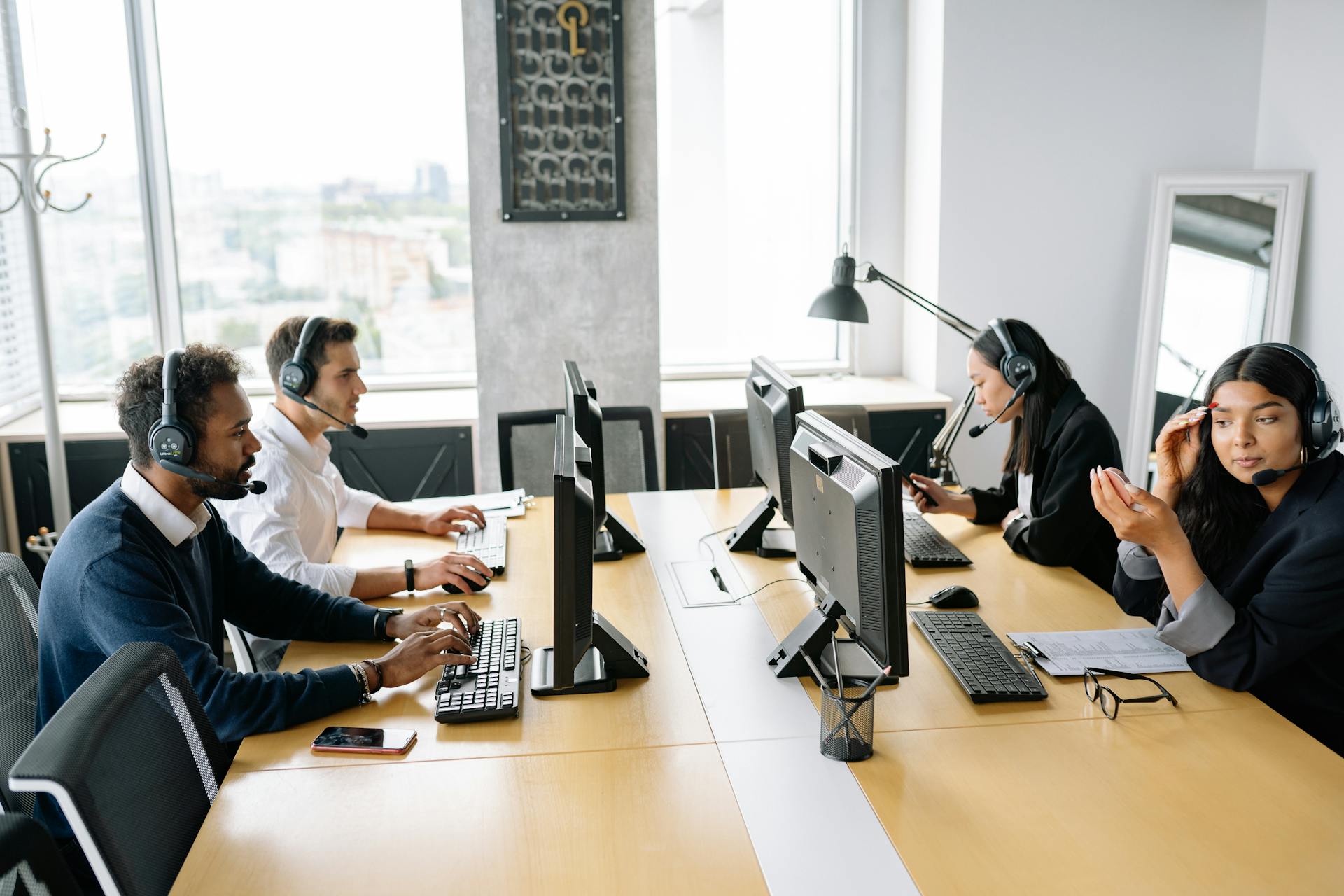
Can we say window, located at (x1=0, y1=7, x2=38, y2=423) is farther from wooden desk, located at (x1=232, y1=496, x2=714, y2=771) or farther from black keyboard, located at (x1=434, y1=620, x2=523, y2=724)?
black keyboard, located at (x1=434, y1=620, x2=523, y2=724)

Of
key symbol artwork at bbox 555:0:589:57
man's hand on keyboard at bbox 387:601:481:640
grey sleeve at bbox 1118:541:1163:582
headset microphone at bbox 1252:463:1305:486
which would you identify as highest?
key symbol artwork at bbox 555:0:589:57

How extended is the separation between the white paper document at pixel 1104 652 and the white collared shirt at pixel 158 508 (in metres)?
1.67

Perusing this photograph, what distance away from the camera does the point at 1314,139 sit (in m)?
4.38

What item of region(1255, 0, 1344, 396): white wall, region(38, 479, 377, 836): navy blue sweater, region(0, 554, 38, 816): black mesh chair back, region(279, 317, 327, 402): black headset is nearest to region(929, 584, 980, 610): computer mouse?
region(38, 479, 377, 836): navy blue sweater

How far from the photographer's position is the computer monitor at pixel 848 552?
1687mm

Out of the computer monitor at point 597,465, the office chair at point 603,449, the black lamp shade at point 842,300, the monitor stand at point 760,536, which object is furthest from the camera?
the office chair at point 603,449

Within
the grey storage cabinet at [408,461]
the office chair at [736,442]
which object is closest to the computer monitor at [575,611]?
the office chair at [736,442]

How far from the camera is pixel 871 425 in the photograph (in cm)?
456

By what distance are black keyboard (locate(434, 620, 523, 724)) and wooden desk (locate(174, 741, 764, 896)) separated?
137mm

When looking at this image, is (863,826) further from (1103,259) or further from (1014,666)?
(1103,259)

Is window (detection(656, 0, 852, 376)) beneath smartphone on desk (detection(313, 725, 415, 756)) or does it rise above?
above

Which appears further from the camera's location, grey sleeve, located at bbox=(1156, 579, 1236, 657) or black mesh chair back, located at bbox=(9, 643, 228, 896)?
grey sleeve, located at bbox=(1156, 579, 1236, 657)

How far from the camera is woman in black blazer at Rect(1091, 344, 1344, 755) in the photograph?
1918mm

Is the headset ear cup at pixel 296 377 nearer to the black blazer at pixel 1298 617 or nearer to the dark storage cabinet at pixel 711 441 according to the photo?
the dark storage cabinet at pixel 711 441
